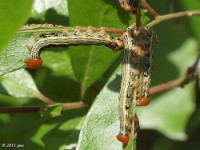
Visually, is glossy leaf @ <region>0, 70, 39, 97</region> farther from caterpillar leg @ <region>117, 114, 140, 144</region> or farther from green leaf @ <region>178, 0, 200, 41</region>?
green leaf @ <region>178, 0, 200, 41</region>

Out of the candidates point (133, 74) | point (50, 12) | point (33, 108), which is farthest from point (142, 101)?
point (50, 12)

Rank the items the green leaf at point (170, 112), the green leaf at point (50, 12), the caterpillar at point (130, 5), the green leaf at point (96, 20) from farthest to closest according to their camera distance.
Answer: the green leaf at point (170, 112), the green leaf at point (50, 12), the green leaf at point (96, 20), the caterpillar at point (130, 5)

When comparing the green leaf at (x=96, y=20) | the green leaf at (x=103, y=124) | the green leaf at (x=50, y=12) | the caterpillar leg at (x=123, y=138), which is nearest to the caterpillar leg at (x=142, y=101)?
the green leaf at (x=103, y=124)

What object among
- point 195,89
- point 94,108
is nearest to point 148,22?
point 94,108

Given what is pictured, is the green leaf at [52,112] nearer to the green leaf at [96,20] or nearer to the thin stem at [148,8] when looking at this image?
the green leaf at [96,20]

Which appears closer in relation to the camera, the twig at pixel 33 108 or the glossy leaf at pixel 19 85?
the twig at pixel 33 108

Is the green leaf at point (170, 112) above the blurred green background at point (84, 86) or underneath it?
underneath

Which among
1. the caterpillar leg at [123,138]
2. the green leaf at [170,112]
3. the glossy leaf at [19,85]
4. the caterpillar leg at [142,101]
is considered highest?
the glossy leaf at [19,85]
